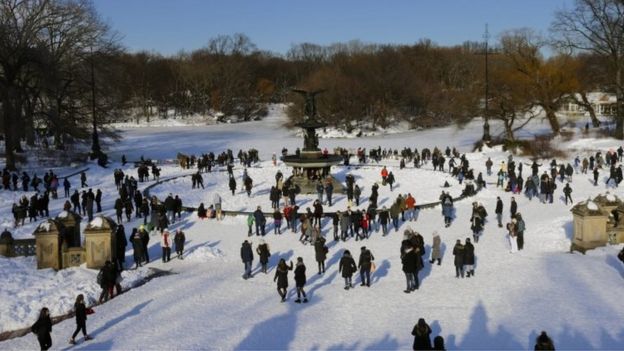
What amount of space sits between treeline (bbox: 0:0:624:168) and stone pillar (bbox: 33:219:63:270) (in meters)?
20.1

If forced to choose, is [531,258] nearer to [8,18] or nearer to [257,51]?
[8,18]

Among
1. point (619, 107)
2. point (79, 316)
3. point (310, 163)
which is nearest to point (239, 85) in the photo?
point (619, 107)

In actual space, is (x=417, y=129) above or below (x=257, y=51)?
below

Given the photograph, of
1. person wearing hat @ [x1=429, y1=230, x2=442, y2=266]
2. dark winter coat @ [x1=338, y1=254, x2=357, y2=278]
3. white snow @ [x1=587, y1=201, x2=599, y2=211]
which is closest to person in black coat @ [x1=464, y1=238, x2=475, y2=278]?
person wearing hat @ [x1=429, y1=230, x2=442, y2=266]

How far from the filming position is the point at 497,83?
48531 mm

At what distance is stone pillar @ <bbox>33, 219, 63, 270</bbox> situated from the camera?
15.5m

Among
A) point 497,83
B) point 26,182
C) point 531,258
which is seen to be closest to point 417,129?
point 497,83

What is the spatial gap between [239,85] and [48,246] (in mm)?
91962

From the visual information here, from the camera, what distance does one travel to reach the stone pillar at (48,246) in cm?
1554

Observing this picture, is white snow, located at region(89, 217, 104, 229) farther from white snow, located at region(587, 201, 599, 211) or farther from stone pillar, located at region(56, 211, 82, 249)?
white snow, located at region(587, 201, 599, 211)

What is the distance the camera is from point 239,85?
348 feet

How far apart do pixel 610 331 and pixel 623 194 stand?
16.2 m

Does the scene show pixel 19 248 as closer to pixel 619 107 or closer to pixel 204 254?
pixel 204 254

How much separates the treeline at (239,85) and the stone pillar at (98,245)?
68.1ft
